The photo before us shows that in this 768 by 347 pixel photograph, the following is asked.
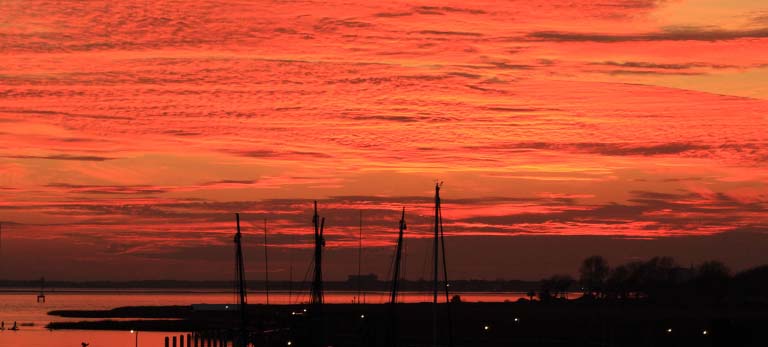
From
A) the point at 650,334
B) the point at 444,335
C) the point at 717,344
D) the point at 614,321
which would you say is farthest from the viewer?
the point at 614,321

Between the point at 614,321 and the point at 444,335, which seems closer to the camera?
the point at 444,335

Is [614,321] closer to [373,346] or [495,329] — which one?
[495,329]

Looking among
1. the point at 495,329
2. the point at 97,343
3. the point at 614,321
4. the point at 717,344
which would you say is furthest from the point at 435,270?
the point at 97,343

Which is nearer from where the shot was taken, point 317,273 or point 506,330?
point 317,273

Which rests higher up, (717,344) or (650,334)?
(650,334)

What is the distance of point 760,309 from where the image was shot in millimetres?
176000

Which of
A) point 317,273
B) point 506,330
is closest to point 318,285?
point 317,273

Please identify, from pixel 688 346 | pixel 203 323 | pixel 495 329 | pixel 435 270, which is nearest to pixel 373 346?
pixel 435 270

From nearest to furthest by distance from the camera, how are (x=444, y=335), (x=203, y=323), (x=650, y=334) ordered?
(x=650, y=334), (x=444, y=335), (x=203, y=323)

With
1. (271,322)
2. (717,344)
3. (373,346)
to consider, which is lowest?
(717,344)

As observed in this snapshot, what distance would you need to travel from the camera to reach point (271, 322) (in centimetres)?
17562

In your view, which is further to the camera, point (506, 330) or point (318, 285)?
point (506, 330)

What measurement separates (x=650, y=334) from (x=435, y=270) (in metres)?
44.9

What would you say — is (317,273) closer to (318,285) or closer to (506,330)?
(318,285)
